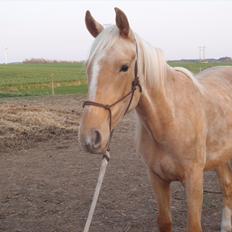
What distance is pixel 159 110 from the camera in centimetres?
319

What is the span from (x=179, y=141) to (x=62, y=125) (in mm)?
7853

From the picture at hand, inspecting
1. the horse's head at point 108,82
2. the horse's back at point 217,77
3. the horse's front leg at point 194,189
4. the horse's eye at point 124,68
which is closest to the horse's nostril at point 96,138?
the horse's head at point 108,82

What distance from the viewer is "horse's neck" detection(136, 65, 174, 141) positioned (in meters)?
3.13

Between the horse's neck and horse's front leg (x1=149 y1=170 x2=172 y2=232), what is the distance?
45 centimetres

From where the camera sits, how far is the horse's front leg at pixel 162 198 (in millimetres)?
3541

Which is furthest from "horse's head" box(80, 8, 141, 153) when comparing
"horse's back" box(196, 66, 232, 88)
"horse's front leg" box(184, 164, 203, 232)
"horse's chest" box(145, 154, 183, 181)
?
"horse's back" box(196, 66, 232, 88)

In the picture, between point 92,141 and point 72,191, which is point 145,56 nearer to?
point 92,141

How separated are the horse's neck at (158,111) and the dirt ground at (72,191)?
1712mm

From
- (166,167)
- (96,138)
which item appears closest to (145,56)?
(96,138)

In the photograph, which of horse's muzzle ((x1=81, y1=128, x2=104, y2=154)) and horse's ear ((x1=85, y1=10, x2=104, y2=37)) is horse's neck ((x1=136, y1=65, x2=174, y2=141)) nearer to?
horse's ear ((x1=85, y1=10, x2=104, y2=37))

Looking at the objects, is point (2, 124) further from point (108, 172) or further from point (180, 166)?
point (180, 166)

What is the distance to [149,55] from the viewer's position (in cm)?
292

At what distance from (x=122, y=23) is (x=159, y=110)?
83 cm

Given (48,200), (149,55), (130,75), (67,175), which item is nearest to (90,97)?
(130,75)
